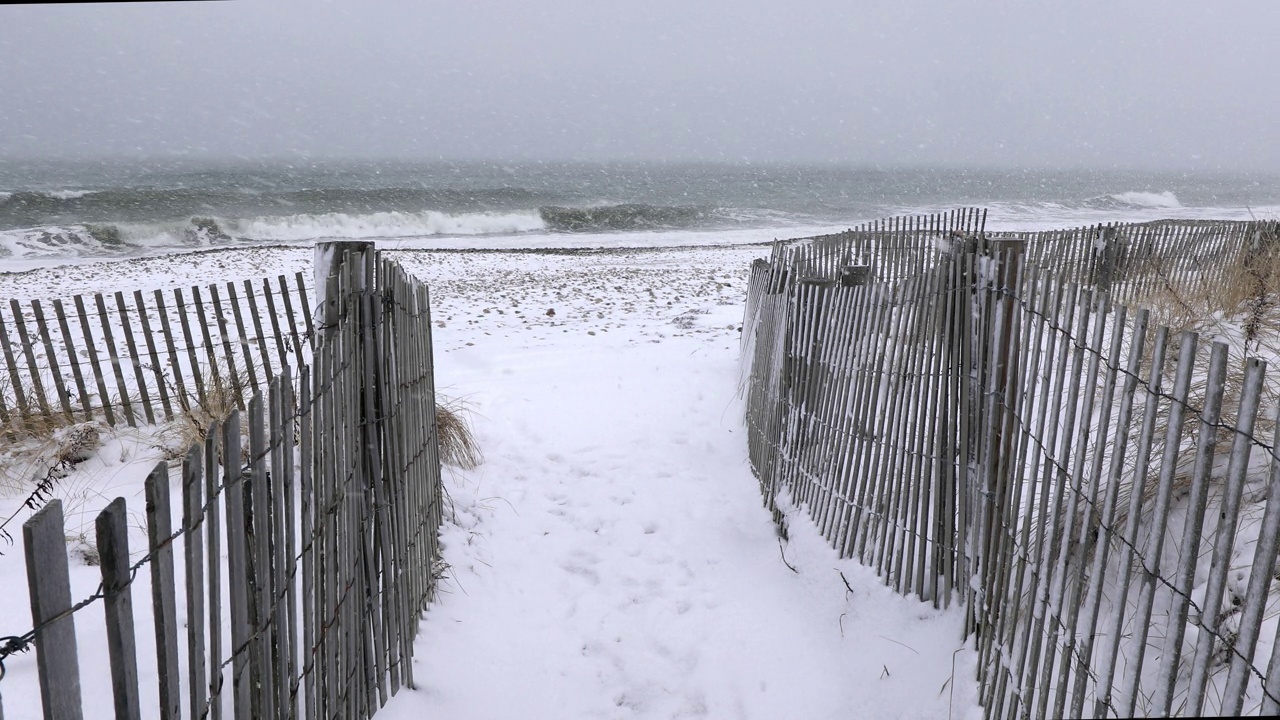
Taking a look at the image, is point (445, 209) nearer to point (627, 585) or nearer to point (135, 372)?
point (135, 372)

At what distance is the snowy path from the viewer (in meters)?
2.98

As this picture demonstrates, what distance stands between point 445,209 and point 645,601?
32601 mm

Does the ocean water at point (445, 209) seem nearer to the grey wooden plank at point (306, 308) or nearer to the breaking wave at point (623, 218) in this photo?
the breaking wave at point (623, 218)

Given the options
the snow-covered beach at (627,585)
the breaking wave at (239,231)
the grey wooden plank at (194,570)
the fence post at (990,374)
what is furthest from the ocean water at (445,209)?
the fence post at (990,374)

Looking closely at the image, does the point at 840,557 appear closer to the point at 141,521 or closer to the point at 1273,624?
the point at 1273,624

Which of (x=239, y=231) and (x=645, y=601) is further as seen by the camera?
(x=239, y=231)

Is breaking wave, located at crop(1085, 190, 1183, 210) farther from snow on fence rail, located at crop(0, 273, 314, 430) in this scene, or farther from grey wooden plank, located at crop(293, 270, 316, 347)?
snow on fence rail, located at crop(0, 273, 314, 430)

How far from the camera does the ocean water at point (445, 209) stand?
81.0ft

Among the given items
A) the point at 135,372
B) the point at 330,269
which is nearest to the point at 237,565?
the point at 330,269

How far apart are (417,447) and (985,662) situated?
236 centimetres

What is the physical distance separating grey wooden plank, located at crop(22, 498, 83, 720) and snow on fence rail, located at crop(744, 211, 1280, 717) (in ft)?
5.64

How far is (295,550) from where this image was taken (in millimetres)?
2402

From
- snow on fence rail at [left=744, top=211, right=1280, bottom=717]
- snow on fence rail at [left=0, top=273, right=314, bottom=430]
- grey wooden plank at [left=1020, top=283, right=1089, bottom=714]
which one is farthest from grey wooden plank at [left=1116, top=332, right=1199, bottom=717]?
snow on fence rail at [left=0, top=273, right=314, bottom=430]

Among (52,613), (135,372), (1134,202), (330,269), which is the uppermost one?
(1134,202)
